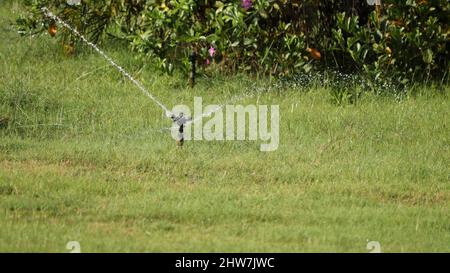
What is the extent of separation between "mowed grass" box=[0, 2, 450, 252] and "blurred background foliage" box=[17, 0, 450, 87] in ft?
0.75

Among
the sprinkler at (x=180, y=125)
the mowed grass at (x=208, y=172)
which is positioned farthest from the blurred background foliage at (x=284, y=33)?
the sprinkler at (x=180, y=125)

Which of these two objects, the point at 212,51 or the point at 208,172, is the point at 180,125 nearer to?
the point at 208,172

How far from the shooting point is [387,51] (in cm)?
734

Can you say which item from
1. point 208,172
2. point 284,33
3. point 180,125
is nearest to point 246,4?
point 284,33

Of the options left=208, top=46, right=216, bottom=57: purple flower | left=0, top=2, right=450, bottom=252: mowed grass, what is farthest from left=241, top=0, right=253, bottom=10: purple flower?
left=0, top=2, right=450, bottom=252: mowed grass

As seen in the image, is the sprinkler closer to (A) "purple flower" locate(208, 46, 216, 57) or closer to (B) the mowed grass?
(B) the mowed grass

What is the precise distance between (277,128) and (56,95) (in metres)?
1.73

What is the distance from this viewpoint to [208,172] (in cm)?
591

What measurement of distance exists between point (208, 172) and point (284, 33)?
1979mm

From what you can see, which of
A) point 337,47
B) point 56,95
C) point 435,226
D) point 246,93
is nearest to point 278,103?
point 246,93

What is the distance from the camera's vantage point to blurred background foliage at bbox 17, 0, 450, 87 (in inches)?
286

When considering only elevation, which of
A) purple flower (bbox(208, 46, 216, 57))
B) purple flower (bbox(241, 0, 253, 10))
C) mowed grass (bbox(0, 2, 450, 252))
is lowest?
mowed grass (bbox(0, 2, 450, 252))
